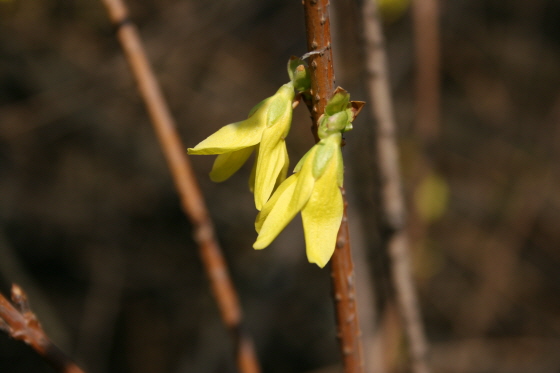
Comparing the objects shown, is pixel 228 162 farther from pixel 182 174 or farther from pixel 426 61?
pixel 426 61

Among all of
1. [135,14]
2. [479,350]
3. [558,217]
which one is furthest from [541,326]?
[135,14]

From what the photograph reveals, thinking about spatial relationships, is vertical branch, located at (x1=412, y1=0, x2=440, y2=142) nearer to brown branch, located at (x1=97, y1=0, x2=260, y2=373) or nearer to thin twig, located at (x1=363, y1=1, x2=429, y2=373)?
thin twig, located at (x1=363, y1=1, x2=429, y2=373)

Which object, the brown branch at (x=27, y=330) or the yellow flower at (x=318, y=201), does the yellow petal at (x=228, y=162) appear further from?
the brown branch at (x=27, y=330)

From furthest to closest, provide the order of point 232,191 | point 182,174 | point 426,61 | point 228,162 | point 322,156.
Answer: point 232,191
point 426,61
point 182,174
point 228,162
point 322,156

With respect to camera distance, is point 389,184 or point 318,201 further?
point 389,184

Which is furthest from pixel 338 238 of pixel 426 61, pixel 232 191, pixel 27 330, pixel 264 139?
pixel 232 191

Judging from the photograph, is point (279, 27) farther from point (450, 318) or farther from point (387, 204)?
point (387, 204)
